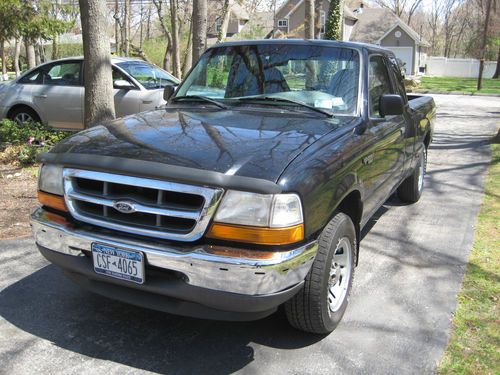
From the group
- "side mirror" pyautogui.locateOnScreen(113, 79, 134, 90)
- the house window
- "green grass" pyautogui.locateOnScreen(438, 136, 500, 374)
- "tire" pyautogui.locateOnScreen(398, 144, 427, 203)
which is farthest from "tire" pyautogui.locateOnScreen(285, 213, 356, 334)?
the house window

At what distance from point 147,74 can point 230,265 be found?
317 inches

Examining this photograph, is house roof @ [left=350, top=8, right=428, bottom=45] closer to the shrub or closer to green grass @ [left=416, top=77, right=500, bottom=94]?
green grass @ [left=416, top=77, right=500, bottom=94]

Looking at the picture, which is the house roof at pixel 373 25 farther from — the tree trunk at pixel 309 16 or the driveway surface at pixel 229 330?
the driveway surface at pixel 229 330

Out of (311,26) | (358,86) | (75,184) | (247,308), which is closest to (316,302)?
(247,308)

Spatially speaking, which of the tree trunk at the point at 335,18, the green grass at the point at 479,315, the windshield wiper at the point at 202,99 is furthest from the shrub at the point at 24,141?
the tree trunk at the point at 335,18

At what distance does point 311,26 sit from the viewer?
591 inches

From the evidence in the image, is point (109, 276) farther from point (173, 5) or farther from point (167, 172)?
point (173, 5)

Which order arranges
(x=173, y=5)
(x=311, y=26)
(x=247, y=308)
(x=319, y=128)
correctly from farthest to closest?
(x=173, y=5) → (x=311, y=26) → (x=319, y=128) → (x=247, y=308)

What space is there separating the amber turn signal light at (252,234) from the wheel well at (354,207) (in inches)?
36.4

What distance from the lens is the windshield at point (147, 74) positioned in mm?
9586

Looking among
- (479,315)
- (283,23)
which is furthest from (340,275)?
(283,23)

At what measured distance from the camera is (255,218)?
8.50 ft

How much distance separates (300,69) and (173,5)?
19572mm

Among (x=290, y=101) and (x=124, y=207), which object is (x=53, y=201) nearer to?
(x=124, y=207)
